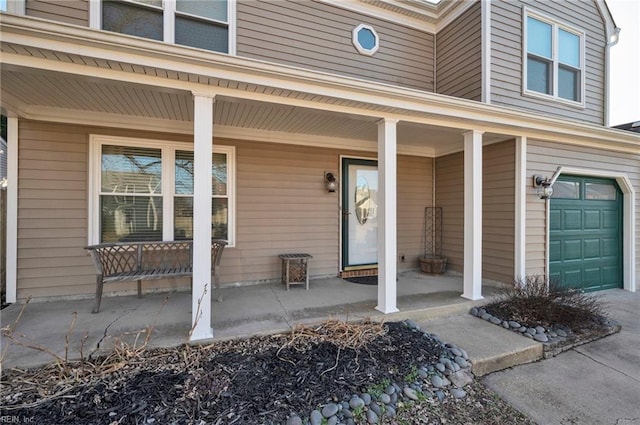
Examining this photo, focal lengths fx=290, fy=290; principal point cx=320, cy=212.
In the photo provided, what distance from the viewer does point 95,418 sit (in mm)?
1789

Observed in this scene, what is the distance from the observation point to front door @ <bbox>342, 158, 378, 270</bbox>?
5230 millimetres

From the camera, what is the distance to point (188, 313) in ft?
10.9

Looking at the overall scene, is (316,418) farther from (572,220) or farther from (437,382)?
(572,220)

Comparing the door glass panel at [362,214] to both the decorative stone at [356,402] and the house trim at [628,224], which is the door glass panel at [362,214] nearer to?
the decorative stone at [356,402]

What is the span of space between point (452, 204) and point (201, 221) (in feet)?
14.7

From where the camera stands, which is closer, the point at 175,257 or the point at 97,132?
the point at 97,132

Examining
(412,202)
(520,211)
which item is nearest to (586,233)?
(520,211)

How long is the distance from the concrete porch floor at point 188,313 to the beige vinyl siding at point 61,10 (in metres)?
3.33

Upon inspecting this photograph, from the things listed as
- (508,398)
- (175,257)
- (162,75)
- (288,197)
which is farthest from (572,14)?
(175,257)

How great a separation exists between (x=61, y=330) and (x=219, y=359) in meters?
1.73

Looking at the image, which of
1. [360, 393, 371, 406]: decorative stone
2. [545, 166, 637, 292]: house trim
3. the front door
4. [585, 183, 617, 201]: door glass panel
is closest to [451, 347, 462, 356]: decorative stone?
[360, 393, 371, 406]: decorative stone

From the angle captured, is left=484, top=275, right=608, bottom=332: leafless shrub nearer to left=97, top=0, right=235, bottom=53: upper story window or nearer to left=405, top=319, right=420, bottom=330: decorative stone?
left=405, top=319, right=420, bottom=330: decorative stone

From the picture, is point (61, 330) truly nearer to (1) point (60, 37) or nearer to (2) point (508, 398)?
(1) point (60, 37)

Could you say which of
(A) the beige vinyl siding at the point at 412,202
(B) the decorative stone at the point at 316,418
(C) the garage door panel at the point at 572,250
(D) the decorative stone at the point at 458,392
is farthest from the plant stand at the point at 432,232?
(B) the decorative stone at the point at 316,418
